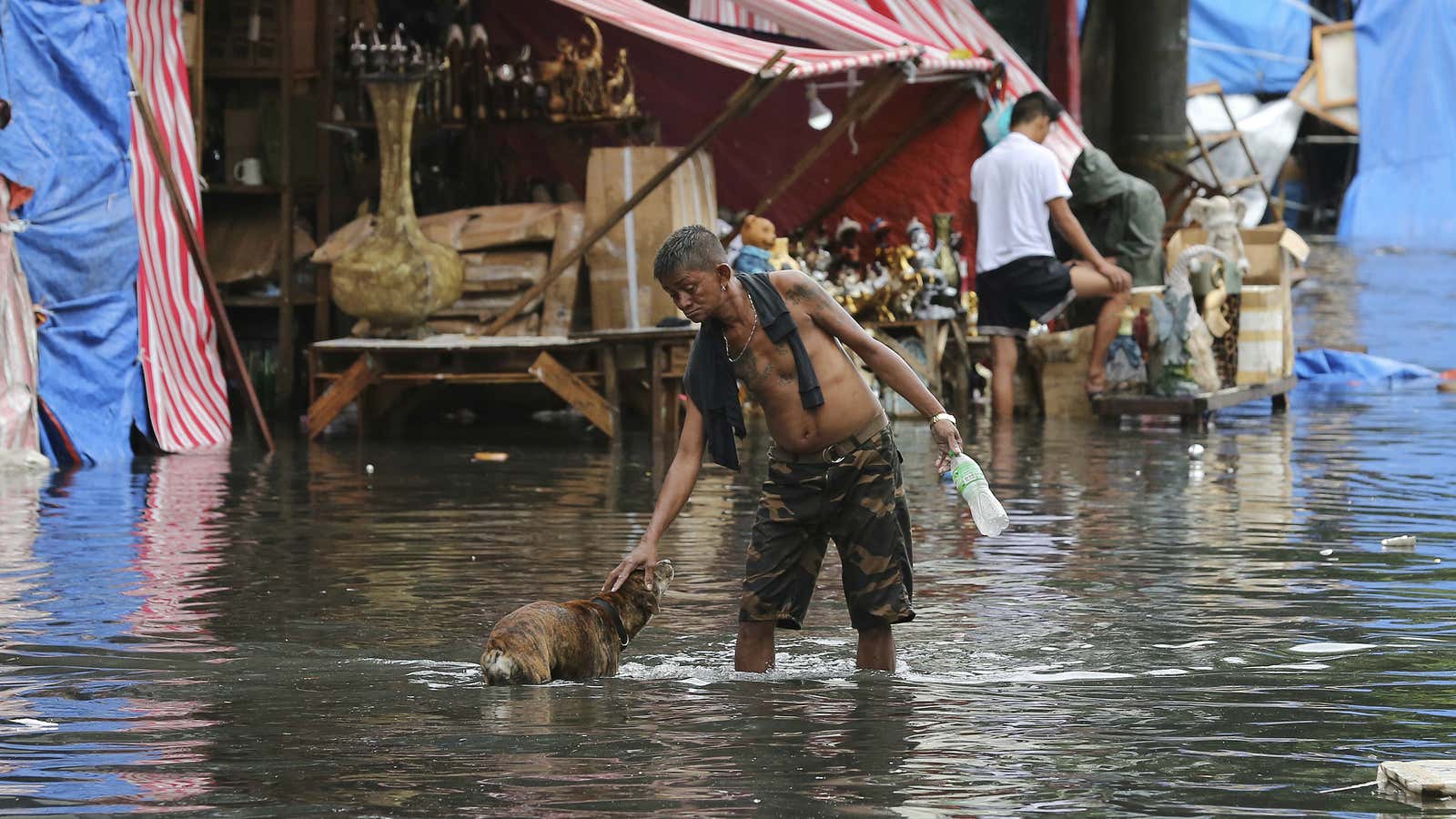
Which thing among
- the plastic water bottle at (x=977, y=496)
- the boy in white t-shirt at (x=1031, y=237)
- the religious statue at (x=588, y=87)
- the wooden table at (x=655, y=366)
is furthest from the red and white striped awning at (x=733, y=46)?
the plastic water bottle at (x=977, y=496)

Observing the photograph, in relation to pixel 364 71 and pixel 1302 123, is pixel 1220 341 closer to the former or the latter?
pixel 364 71

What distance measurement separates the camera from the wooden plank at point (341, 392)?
1355 centimetres

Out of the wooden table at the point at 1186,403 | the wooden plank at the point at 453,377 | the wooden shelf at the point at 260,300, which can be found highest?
the wooden shelf at the point at 260,300

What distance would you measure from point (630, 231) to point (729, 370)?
339 inches

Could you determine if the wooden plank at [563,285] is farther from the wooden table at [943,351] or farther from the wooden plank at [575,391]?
the wooden table at [943,351]

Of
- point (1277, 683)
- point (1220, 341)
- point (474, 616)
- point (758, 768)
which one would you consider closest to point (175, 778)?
point (758, 768)

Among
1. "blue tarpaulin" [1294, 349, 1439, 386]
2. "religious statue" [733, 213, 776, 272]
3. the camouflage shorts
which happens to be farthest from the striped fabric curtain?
"blue tarpaulin" [1294, 349, 1439, 386]

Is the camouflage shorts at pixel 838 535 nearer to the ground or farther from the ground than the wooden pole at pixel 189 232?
nearer to the ground

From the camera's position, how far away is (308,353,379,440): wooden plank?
533 inches

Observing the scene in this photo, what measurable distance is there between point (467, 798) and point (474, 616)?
260 cm

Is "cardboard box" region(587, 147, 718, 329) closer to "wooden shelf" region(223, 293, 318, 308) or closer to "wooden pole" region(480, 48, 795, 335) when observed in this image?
"wooden pole" region(480, 48, 795, 335)

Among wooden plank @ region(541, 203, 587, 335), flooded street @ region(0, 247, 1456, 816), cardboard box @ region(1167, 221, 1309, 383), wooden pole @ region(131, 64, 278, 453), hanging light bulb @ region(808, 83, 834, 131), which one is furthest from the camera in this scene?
cardboard box @ region(1167, 221, 1309, 383)

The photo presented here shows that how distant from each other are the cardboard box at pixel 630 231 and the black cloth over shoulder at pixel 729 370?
331 inches

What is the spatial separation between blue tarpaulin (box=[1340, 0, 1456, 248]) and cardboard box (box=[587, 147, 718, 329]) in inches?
874
